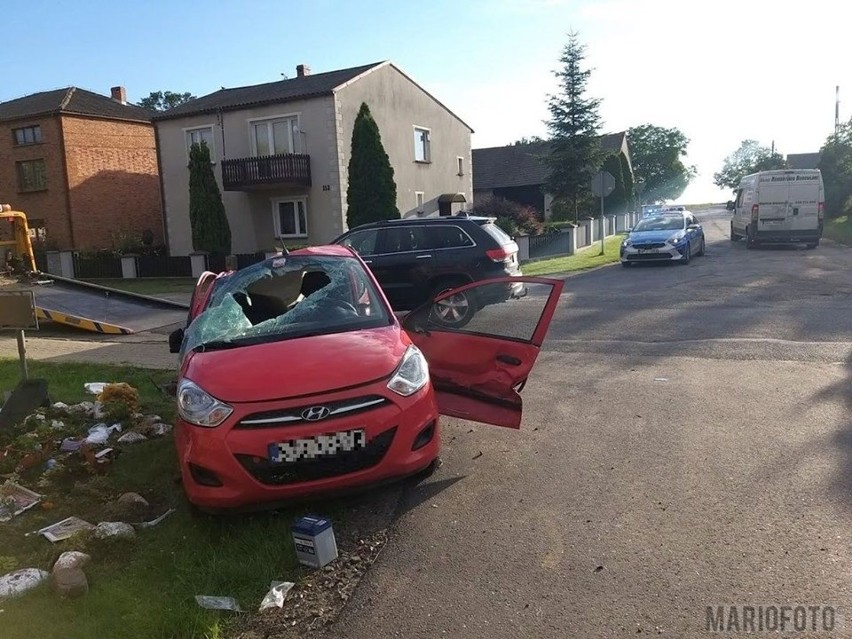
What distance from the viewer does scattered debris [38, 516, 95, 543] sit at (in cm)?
431

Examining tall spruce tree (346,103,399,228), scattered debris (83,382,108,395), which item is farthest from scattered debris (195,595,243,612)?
tall spruce tree (346,103,399,228)

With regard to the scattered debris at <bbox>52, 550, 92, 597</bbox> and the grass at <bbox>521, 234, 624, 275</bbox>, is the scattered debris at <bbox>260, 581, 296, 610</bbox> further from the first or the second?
the grass at <bbox>521, 234, 624, 275</bbox>

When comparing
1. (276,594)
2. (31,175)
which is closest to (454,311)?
(276,594)

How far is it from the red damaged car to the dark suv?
5.44 meters

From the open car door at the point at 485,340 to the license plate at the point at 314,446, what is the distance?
52.8 inches

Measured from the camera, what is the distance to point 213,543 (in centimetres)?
421

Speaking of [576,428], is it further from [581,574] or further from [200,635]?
[200,635]

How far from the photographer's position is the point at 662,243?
2019 centimetres

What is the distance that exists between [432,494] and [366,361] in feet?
3.35

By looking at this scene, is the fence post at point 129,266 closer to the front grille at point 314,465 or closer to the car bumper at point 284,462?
the car bumper at point 284,462

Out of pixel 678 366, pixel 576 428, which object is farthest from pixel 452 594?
pixel 678 366

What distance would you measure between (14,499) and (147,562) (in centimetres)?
158

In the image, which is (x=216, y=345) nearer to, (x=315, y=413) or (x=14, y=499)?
(x=315, y=413)

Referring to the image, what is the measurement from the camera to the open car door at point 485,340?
537 centimetres
